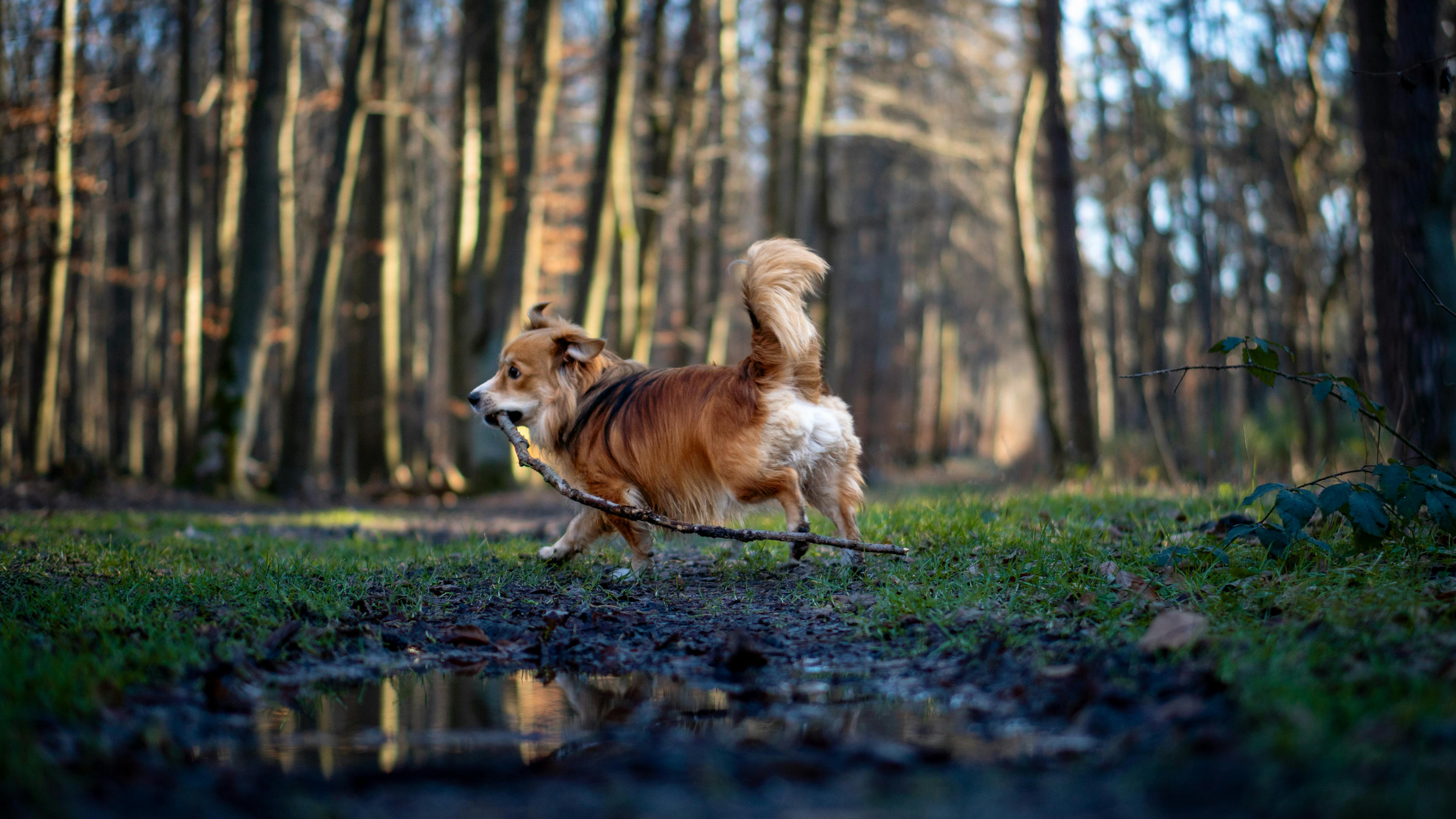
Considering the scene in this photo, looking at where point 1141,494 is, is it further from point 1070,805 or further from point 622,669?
point 1070,805

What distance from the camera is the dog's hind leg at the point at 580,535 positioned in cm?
589

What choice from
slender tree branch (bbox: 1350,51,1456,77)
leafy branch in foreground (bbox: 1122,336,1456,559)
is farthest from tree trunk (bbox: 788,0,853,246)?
leafy branch in foreground (bbox: 1122,336,1456,559)

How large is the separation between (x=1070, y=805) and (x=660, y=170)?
17.0 meters

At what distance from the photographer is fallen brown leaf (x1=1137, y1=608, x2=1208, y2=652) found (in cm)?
336

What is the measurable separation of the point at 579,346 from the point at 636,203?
11471 mm

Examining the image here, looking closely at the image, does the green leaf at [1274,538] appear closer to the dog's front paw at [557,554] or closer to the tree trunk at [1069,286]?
the dog's front paw at [557,554]

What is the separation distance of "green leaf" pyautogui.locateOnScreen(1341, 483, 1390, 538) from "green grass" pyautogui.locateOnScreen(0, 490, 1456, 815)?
0.21 metres

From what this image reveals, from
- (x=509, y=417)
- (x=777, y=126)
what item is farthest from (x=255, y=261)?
(x=777, y=126)

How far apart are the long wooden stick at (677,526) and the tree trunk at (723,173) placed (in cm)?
1220

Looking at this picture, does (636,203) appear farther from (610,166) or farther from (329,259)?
(329,259)

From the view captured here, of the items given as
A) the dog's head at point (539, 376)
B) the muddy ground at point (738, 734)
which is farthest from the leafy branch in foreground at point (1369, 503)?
the dog's head at point (539, 376)

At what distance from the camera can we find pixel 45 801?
2105 millimetres

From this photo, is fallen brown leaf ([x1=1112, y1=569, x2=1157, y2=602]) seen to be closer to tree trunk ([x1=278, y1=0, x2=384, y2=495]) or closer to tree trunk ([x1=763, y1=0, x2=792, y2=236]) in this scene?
tree trunk ([x1=278, y1=0, x2=384, y2=495])

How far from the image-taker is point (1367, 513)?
4164mm
